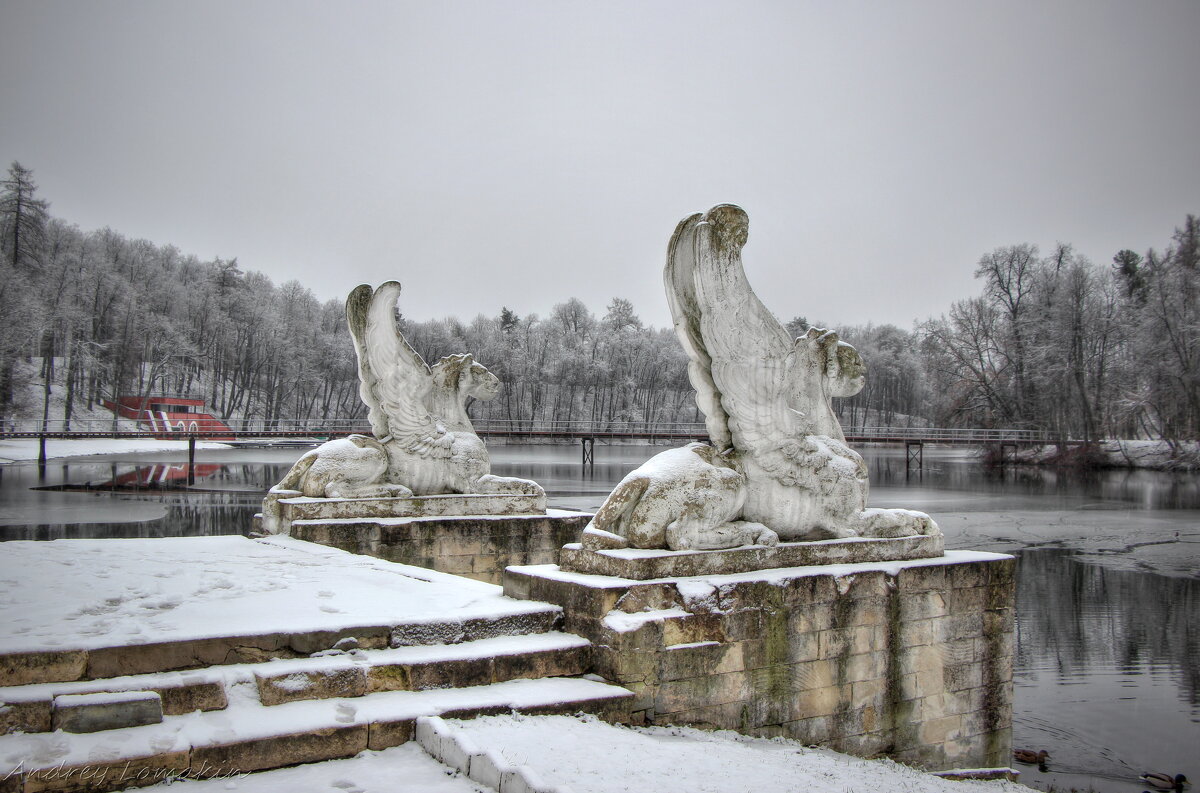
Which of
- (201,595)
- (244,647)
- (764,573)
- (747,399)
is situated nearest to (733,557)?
(764,573)

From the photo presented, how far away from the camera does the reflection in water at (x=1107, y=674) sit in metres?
7.79

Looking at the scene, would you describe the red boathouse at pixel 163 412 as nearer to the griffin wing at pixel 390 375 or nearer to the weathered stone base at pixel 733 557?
the griffin wing at pixel 390 375

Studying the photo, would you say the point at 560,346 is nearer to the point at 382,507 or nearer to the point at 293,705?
the point at 382,507

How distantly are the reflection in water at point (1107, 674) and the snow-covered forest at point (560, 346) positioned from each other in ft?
78.7

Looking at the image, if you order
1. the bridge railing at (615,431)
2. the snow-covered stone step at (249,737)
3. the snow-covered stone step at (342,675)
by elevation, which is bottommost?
the snow-covered stone step at (249,737)

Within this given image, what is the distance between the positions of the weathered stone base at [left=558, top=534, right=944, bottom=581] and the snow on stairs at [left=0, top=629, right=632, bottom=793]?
61 centimetres

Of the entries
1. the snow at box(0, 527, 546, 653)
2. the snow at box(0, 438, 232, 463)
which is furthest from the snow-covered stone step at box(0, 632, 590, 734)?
the snow at box(0, 438, 232, 463)

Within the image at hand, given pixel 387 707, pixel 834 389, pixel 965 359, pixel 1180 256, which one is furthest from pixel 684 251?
pixel 965 359

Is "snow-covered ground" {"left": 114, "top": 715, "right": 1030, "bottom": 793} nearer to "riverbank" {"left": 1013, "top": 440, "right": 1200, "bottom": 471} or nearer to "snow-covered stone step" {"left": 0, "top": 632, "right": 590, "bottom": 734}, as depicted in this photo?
"snow-covered stone step" {"left": 0, "top": 632, "right": 590, "bottom": 734}

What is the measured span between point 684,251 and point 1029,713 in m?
6.24

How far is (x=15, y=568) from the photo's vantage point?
5.54 m

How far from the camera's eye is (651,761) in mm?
3605

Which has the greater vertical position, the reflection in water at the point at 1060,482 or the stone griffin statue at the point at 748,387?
the stone griffin statue at the point at 748,387

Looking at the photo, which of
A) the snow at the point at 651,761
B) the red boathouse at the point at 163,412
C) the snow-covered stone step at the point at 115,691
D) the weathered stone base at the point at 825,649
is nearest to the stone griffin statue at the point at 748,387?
the weathered stone base at the point at 825,649
